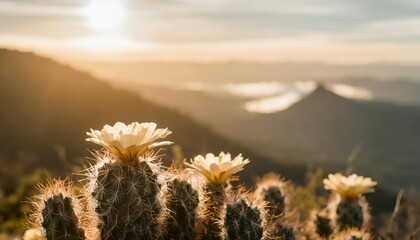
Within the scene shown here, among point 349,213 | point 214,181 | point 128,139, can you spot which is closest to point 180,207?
point 214,181

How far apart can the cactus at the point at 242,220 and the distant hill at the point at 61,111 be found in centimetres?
3092

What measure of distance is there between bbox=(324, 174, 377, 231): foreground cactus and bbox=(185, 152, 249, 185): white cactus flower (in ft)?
5.09

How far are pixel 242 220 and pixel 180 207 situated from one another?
1.83 feet

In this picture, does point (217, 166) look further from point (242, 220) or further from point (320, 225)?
point (320, 225)

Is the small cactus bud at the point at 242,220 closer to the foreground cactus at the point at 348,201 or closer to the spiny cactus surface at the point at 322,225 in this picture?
the foreground cactus at the point at 348,201

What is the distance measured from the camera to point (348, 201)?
21.2ft

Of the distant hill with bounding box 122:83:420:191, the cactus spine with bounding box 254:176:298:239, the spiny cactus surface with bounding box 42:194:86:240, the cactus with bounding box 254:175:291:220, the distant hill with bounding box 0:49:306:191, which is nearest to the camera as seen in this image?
the spiny cactus surface with bounding box 42:194:86:240

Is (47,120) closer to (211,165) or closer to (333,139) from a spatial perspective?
(211,165)

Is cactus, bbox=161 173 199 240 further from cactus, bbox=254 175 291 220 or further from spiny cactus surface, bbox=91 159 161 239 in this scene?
cactus, bbox=254 175 291 220

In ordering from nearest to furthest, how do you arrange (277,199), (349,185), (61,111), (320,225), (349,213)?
(277,199) < (349,185) < (349,213) < (320,225) < (61,111)

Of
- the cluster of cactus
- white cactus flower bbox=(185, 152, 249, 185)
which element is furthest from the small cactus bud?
white cactus flower bbox=(185, 152, 249, 185)

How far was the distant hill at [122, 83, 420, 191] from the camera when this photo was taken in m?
82.4

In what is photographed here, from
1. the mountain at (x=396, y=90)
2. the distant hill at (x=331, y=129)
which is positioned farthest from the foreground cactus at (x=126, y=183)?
the mountain at (x=396, y=90)

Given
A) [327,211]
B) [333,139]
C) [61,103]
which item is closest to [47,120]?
[61,103]
